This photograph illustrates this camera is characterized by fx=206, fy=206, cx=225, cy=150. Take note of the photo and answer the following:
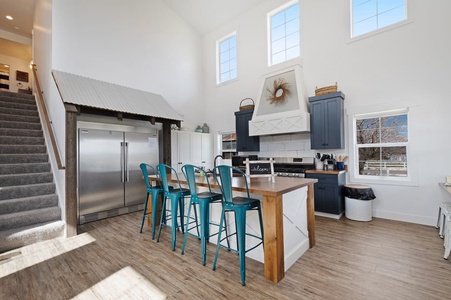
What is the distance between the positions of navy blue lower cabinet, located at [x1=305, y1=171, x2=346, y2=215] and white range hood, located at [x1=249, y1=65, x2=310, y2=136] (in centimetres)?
109

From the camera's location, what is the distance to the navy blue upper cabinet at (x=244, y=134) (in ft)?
18.8

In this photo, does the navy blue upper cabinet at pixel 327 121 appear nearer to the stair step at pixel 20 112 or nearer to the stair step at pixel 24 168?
the stair step at pixel 24 168

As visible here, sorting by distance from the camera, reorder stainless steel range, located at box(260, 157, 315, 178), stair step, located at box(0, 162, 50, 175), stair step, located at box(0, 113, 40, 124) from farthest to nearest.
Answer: stair step, located at box(0, 113, 40, 124) → stainless steel range, located at box(260, 157, 315, 178) → stair step, located at box(0, 162, 50, 175)

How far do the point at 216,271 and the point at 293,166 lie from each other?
10.7 feet

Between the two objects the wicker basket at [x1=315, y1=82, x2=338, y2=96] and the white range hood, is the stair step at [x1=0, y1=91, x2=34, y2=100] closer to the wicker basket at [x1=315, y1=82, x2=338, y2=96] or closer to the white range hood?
the white range hood

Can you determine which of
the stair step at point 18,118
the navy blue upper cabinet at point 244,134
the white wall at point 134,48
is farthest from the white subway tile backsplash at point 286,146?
the stair step at point 18,118

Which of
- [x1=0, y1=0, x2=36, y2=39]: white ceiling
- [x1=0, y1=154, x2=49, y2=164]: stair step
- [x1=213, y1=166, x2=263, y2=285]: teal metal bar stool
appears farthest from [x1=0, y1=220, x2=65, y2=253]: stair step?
[x1=0, y1=0, x2=36, y2=39]: white ceiling

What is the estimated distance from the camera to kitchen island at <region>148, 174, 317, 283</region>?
6.73 feet

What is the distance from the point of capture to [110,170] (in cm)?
439

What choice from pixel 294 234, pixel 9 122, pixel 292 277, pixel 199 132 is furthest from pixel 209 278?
pixel 9 122

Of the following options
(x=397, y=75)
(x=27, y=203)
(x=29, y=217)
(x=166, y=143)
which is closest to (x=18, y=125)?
(x=27, y=203)

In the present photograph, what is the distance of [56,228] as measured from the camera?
3.26m

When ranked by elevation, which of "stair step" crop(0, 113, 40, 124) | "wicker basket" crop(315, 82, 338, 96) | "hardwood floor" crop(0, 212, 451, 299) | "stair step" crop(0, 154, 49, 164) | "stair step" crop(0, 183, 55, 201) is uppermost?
"wicker basket" crop(315, 82, 338, 96)

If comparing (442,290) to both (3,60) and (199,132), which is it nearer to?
(199,132)
